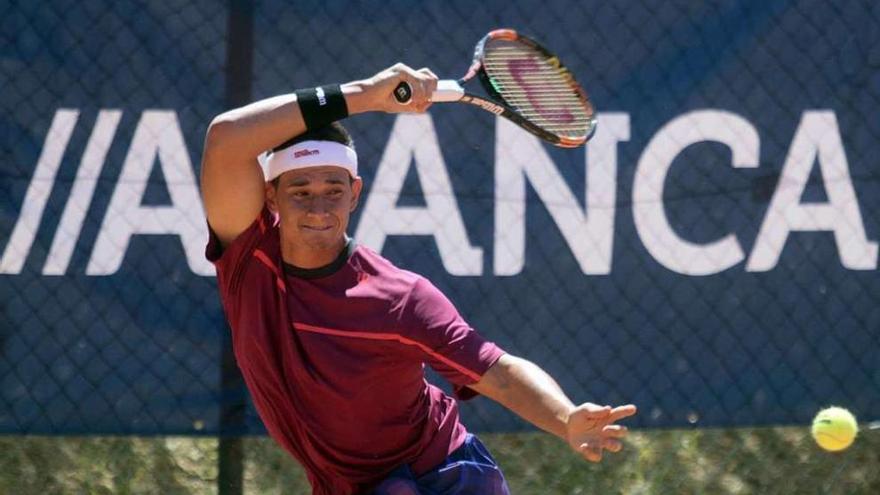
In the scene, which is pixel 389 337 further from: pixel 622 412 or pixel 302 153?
pixel 622 412

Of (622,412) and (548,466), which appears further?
(548,466)

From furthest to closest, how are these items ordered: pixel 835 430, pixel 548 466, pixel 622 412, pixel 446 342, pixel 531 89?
pixel 548 466 < pixel 835 430 < pixel 531 89 < pixel 446 342 < pixel 622 412

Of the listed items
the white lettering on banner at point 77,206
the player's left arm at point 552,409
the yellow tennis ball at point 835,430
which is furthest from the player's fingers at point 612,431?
the white lettering on banner at point 77,206

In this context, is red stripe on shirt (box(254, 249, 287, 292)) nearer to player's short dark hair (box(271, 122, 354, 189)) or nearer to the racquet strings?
player's short dark hair (box(271, 122, 354, 189))

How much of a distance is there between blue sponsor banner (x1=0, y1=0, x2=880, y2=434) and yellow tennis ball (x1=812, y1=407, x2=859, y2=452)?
30 centimetres

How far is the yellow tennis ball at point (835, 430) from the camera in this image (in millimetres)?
4898

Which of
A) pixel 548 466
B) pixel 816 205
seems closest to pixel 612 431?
pixel 816 205

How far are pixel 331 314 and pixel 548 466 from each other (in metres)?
2.38

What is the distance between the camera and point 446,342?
379 cm

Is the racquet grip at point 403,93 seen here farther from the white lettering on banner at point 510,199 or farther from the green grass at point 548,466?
the green grass at point 548,466

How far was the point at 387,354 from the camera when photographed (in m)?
3.83

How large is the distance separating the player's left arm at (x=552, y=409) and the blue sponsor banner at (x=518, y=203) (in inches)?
53.3

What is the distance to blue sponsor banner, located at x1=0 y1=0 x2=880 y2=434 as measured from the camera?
16.7 feet

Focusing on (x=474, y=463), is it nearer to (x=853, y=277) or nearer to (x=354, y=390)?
(x=354, y=390)
